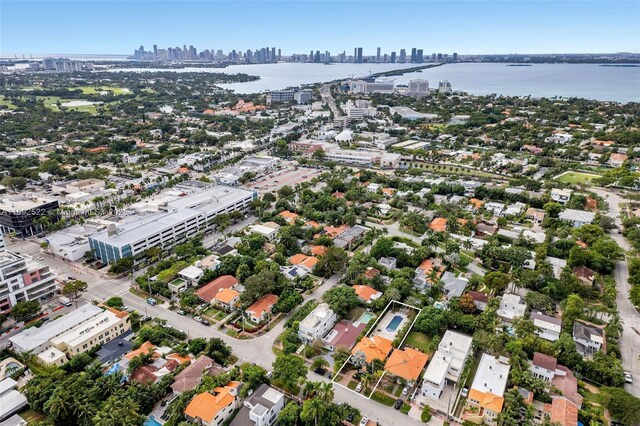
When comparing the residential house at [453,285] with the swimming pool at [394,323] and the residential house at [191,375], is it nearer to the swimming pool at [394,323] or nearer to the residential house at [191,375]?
the swimming pool at [394,323]

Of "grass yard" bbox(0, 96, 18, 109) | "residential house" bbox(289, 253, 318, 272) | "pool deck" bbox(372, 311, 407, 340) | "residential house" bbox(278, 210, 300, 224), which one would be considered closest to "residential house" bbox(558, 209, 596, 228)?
"pool deck" bbox(372, 311, 407, 340)

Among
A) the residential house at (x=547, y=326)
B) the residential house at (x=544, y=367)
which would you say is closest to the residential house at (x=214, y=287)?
the residential house at (x=544, y=367)

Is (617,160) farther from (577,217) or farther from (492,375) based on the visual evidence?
(492,375)

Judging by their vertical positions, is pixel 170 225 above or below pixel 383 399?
above

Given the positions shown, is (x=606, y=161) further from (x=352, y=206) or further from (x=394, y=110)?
(x=394, y=110)

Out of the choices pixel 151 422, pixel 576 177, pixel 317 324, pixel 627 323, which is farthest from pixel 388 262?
pixel 576 177

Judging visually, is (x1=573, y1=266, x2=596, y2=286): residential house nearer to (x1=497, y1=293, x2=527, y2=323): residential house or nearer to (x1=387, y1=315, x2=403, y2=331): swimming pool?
(x1=497, y1=293, x2=527, y2=323): residential house

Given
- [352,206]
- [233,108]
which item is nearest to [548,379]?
[352,206]
